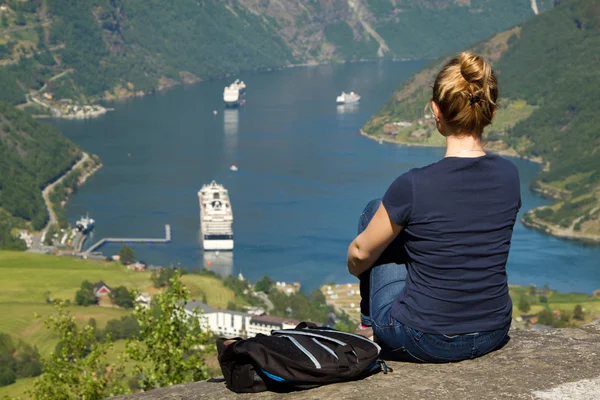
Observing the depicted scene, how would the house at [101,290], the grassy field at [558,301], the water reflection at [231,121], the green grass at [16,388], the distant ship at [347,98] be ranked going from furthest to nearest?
the distant ship at [347,98]
the water reflection at [231,121]
the house at [101,290]
the grassy field at [558,301]
the green grass at [16,388]

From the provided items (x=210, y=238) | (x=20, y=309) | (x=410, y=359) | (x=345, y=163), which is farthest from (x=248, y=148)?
(x=410, y=359)

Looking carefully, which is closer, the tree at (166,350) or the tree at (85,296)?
the tree at (166,350)

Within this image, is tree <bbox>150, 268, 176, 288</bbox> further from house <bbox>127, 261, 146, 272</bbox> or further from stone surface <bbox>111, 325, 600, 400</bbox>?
stone surface <bbox>111, 325, 600, 400</bbox>

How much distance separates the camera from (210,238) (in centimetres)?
6228

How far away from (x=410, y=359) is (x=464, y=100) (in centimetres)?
152

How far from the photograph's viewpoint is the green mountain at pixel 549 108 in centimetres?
8831

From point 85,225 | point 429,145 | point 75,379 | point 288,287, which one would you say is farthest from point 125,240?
point 75,379

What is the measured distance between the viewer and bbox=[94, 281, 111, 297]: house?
4956cm

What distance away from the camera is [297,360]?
543cm

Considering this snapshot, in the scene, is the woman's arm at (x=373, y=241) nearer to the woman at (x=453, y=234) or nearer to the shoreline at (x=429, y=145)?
the woman at (x=453, y=234)

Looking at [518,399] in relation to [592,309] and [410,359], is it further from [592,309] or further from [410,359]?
[592,309]

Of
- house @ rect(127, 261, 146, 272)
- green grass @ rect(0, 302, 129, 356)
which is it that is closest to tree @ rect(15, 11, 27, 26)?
house @ rect(127, 261, 146, 272)

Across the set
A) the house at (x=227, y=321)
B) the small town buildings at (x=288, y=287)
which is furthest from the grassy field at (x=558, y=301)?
the house at (x=227, y=321)

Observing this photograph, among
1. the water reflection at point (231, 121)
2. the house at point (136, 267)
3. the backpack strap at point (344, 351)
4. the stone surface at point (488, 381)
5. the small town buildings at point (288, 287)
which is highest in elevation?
the water reflection at point (231, 121)
